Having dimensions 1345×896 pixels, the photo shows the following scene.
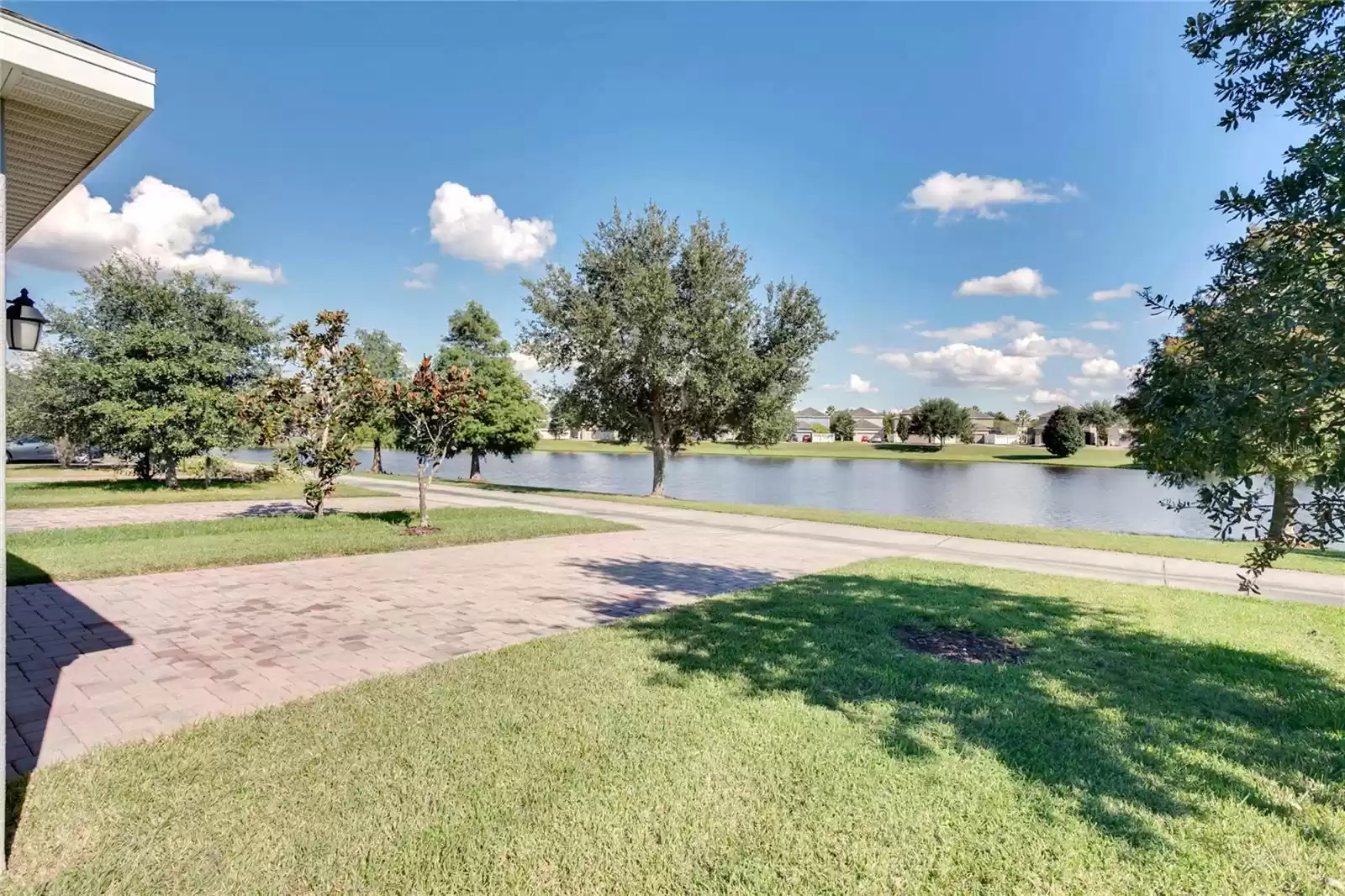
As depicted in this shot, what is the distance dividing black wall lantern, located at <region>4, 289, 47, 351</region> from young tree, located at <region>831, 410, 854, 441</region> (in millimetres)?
104125

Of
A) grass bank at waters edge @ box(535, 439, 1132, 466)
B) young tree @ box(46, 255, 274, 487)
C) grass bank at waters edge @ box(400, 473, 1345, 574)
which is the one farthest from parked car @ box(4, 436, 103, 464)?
grass bank at waters edge @ box(535, 439, 1132, 466)

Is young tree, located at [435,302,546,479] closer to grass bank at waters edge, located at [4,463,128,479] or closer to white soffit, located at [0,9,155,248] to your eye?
grass bank at waters edge, located at [4,463,128,479]

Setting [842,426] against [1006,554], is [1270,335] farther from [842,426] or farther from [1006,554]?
Answer: [842,426]

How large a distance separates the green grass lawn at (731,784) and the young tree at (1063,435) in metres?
70.2

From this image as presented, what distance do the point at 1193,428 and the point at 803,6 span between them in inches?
431

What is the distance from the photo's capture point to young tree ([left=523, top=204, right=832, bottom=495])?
17906 millimetres

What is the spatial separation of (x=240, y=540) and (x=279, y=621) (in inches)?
178

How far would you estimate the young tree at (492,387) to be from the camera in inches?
1059

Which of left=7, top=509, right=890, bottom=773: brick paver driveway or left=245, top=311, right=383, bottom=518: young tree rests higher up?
left=245, top=311, right=383, bottom=518: young tree

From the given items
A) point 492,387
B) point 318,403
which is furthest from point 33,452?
point 318,403

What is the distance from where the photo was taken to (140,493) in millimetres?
14570

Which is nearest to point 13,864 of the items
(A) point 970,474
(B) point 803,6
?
(B) point 803,6

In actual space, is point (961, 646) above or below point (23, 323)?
below

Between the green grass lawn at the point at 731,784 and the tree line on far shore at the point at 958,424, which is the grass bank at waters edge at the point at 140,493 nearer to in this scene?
the green grass lawn at the point at 731,784
